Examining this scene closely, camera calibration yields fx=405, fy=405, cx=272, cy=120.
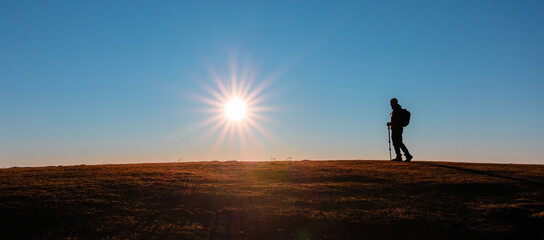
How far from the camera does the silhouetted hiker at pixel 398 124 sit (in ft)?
77.6

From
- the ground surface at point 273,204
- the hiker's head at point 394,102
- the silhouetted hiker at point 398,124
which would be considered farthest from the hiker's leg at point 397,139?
the ground surface at point 273,204

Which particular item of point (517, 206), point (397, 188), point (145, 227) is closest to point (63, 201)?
point (145, 227)

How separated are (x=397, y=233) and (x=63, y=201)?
10268 mm

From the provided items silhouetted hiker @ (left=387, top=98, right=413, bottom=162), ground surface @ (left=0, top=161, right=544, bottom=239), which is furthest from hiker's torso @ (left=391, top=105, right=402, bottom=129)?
ground surface @ (left=0, top=161, right=544, bottom=239)

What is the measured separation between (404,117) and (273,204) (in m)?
13.4

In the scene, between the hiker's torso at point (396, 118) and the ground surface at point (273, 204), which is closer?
the ground surface at point (273, 204)

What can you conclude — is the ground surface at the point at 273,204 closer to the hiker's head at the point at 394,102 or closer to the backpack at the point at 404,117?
the backpack at the point at 404,117

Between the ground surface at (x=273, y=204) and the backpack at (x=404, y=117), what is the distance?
522cm

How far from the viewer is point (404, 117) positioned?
2370 cm

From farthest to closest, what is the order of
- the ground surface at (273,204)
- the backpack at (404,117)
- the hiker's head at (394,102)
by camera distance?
1. the hiker's head at (394,102)
2. the backpack at (404,117)
3. the ground surface at (273,204)

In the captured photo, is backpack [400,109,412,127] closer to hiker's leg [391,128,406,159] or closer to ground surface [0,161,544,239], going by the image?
hiker's leg [391,128,406,159]

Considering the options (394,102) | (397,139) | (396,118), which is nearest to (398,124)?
(396,118)

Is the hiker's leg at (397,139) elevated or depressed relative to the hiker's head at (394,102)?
depressed

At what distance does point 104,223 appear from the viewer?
1127 centimetres
